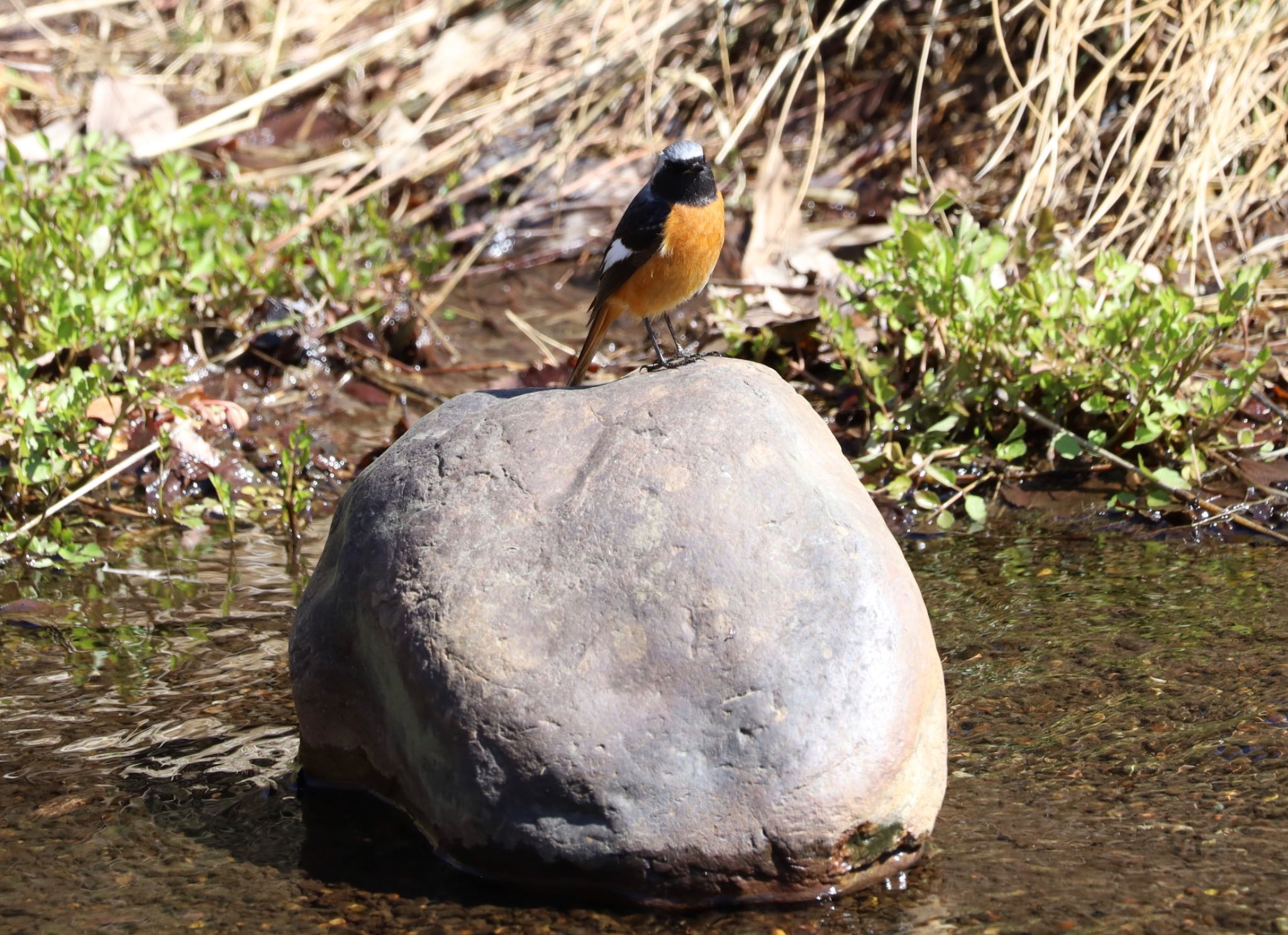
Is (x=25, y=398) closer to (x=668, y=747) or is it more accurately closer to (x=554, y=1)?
(x=668, y=747)

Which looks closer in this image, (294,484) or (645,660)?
(645,660)

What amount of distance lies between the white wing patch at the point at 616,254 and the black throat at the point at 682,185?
21 centimetres

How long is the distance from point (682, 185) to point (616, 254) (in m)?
0.33

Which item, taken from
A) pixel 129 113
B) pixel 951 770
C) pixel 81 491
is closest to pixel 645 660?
pixel 951 770

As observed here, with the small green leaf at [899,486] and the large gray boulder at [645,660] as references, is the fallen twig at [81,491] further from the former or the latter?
the small green leaf at [899,486]

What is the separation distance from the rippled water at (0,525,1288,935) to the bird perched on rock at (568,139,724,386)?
132 centimetres

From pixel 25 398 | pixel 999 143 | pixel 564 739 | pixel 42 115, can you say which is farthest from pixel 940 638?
pixel 42 115

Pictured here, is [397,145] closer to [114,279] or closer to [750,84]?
[750,84]

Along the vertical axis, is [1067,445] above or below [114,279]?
below

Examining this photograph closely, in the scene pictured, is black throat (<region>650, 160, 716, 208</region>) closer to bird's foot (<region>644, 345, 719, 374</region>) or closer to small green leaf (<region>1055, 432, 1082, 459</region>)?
bird's foot (<region>644, 345, 719, 374</region>)

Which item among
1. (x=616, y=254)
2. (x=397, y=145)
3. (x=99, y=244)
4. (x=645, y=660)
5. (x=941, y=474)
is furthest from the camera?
(x=397, y=145)

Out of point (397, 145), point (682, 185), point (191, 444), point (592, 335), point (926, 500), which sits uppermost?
point (682, 185)

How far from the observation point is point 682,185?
434 cm

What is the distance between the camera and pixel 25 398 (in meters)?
4.79
